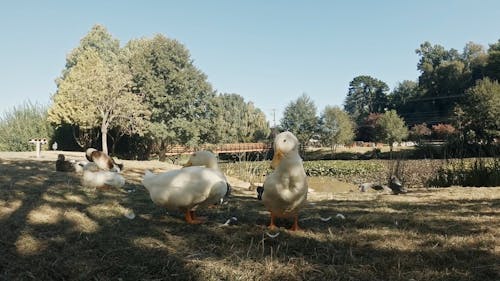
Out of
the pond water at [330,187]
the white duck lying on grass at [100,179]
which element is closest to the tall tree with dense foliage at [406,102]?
the pond water at [330,187]

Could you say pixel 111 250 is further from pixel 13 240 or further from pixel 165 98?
pixel 165 98

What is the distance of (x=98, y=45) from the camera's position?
36.6 metres

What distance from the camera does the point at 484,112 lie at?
32.3 meters

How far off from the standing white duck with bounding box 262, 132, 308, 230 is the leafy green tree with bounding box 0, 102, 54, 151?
3101 centimetres

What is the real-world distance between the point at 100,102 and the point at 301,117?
39161 mm

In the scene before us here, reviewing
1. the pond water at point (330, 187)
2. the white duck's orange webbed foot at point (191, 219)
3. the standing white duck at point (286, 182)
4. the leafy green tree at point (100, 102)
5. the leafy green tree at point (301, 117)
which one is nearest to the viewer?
the standing white duck at point (286, 182)

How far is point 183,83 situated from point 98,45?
10.7m

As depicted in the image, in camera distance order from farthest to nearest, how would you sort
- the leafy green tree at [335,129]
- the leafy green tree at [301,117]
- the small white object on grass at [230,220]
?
the leafy green tree at [301,117], the leafy green tree at [335,129], the small white object on grass at [230,220]

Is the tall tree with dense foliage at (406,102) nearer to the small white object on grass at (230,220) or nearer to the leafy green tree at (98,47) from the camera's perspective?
the leafy green tree at (98,47)

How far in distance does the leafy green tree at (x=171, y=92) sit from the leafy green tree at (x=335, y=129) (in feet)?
75.5

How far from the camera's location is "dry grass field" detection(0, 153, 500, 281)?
2.46m

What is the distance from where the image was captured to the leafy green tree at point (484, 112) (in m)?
31.8

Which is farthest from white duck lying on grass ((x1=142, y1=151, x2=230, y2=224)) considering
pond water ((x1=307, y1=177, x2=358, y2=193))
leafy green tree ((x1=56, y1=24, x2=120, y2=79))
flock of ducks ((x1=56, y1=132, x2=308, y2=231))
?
leafy green tree ((x1=56, y1=24, x2=120, y2=79))

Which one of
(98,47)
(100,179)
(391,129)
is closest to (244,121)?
(391,129)
